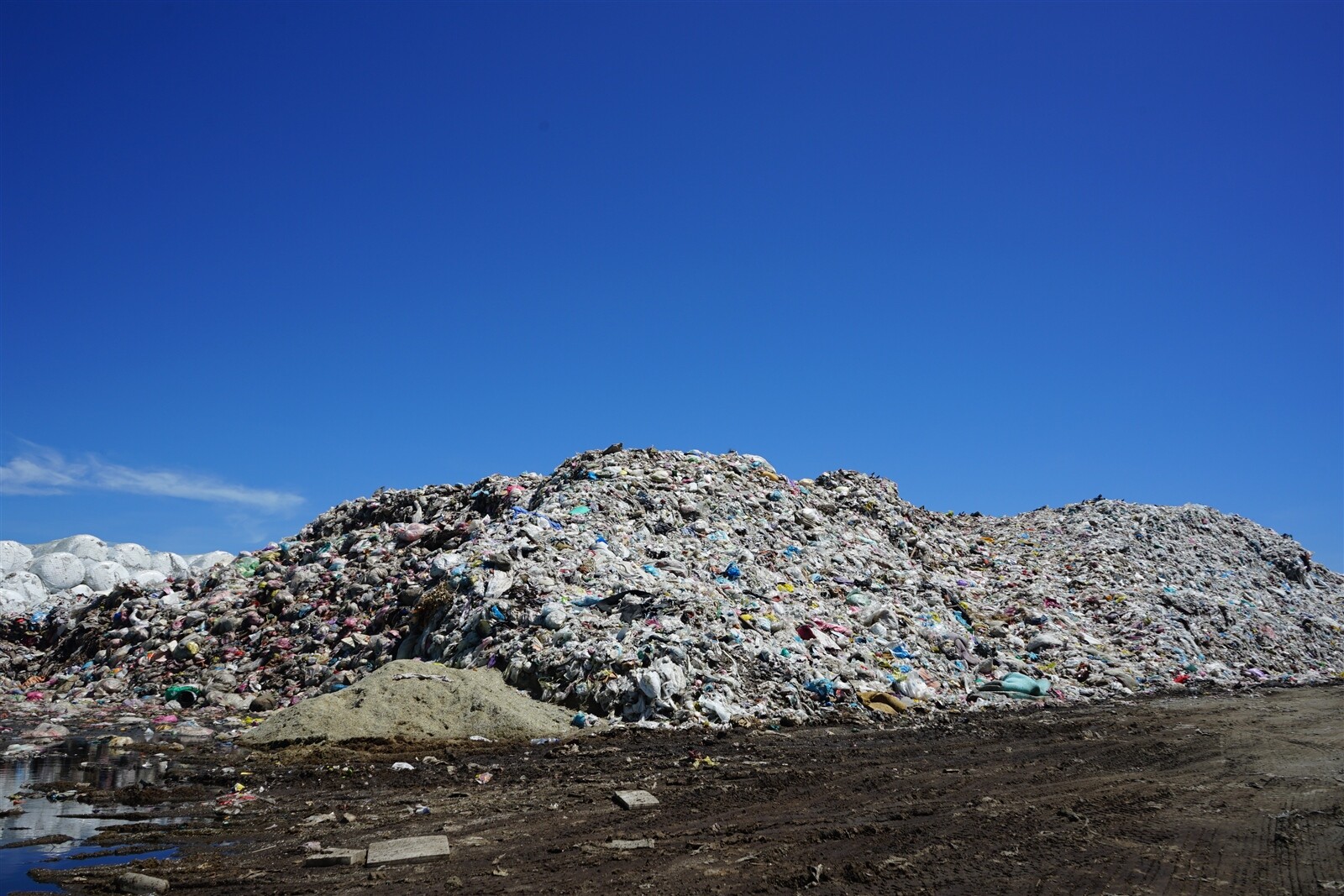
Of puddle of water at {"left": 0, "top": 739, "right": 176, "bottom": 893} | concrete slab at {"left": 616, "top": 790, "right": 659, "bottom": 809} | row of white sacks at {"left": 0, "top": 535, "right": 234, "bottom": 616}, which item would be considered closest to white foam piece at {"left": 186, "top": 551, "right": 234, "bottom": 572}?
row of white sacks at {"left": 0, "top": 535, "right": 234, "bottom": 616}

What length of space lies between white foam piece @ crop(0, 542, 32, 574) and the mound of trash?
16.2 meters

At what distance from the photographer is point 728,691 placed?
9.59 m

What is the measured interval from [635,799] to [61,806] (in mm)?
3940

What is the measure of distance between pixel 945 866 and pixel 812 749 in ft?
11.8

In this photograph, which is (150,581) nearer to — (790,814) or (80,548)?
(80,548)

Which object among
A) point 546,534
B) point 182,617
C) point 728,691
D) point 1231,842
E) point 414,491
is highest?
point 414,491

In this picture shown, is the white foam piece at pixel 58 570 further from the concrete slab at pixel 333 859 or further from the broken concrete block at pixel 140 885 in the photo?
the concrete slab at pixel 333 859

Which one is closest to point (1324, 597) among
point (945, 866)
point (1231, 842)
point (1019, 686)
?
point (1019, 686)

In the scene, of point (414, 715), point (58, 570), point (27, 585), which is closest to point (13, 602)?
point (27, 585)

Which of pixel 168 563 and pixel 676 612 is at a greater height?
pixel 168 563

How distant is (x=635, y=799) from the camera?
18.5ft

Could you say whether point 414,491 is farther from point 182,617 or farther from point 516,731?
point 516,731

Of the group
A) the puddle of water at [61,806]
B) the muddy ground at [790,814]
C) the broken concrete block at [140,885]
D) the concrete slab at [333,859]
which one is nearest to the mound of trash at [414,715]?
the muddy ground at [790,814]

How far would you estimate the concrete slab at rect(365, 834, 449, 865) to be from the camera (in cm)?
438
